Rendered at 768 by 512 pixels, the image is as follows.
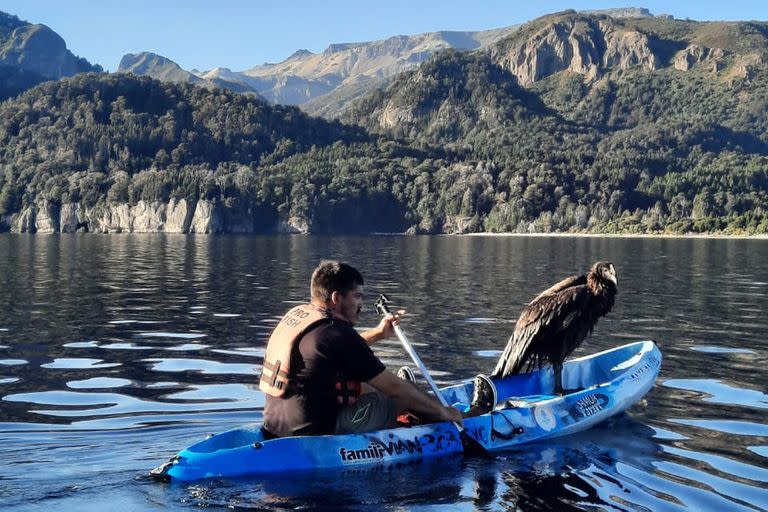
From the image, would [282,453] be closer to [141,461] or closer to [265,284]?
[141,461]

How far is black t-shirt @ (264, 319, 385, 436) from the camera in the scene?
10875mm

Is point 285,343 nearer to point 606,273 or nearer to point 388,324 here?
point 388,324

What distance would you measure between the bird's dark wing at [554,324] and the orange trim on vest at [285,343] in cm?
504

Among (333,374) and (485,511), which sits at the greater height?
(333,374)

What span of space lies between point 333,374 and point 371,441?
1360 millimetres

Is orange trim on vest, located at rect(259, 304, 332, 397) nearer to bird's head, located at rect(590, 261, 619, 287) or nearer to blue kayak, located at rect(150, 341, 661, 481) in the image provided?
blue kayak, located at rect(150, 341, 661, 481)

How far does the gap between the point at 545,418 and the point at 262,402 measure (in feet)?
16.7

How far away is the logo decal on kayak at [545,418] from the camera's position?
13867 mm

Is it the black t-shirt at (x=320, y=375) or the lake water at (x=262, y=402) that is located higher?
the black t-shirt at (x=320, y=375)

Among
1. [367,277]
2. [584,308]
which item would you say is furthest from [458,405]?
[367,277]

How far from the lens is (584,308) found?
596 inches

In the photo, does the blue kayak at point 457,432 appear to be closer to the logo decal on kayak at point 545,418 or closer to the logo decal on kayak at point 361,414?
the logo decal on kayak at point 545,418

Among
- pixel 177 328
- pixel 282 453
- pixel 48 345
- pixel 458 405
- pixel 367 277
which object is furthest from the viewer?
pixel 367 277

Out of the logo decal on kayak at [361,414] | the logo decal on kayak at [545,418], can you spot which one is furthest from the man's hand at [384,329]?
the logo decal on kayak at [545,418]
